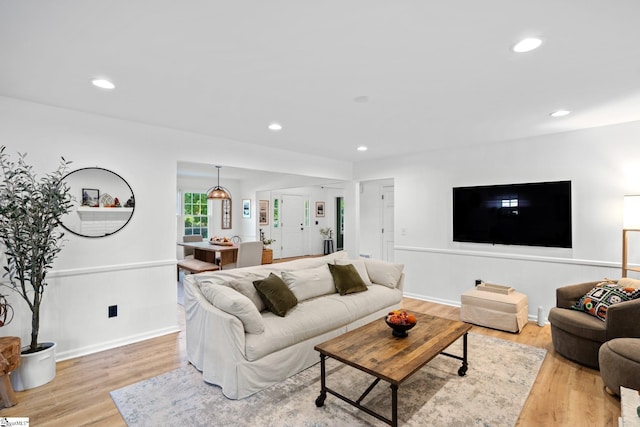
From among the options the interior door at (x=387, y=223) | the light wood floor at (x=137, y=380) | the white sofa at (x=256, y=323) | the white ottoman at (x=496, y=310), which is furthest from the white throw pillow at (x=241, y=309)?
the interior door at (x=387, y=223)

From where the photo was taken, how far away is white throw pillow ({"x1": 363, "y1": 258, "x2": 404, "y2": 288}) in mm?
4195

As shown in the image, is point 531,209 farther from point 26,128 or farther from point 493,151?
point 26,128

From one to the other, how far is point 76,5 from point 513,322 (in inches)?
185

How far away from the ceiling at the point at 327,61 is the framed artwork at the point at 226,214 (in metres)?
5.32

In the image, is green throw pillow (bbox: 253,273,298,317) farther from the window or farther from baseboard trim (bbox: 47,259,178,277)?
the window

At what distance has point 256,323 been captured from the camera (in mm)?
2535

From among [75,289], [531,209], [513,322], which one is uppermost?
[531,209]

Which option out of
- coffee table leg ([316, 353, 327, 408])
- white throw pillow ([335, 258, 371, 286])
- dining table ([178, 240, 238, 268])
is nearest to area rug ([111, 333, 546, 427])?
coffee table leg ([316, 353, 327, 408])

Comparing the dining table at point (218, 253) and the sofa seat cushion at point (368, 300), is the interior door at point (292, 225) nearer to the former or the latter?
the dining table at point (218, 253)

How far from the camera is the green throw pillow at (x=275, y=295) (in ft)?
9.73

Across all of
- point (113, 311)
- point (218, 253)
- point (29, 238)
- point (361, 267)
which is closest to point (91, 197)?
point (29, 238)

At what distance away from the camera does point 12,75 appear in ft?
7.73

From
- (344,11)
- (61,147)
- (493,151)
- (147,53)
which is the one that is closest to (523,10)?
(344,11)

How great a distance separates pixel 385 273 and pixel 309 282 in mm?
1219
